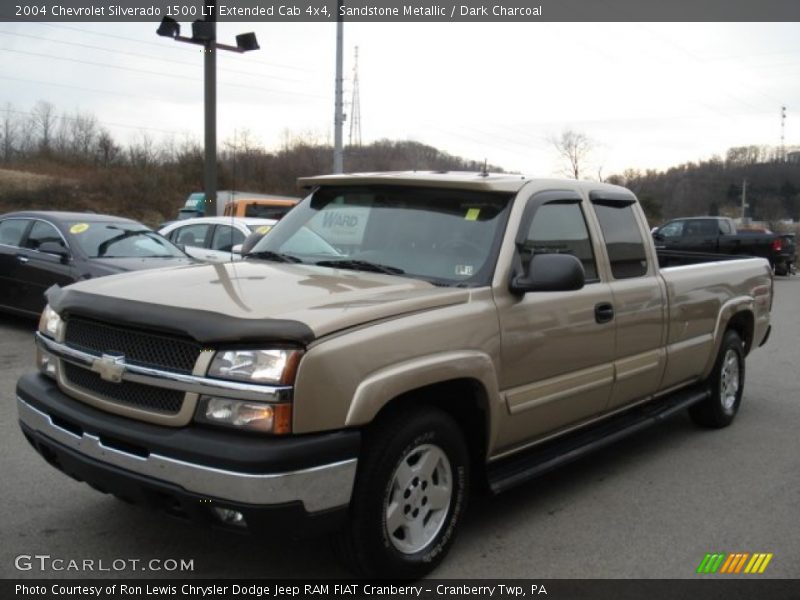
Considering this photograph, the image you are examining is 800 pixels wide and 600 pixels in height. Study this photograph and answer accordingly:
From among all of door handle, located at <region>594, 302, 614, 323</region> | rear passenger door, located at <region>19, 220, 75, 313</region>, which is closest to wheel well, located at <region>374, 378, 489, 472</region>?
door handle, located at <region>594, 302, 614, 323</region>

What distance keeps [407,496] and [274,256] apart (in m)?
1.77

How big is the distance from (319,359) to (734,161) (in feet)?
178

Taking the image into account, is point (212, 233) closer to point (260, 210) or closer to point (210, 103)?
point (210, 103)

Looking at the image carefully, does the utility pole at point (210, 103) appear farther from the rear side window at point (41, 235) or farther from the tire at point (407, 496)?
the tire at point (407, 496)

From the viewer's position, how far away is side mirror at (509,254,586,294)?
153 inches

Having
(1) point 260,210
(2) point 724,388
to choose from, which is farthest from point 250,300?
(1) point 260,210

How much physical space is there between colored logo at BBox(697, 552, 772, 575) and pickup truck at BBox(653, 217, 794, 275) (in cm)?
2174

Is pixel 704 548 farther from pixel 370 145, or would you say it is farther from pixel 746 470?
pixel 370 145

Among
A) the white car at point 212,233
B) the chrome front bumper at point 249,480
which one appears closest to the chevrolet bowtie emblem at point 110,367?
the chrome front bumper at point 249,480

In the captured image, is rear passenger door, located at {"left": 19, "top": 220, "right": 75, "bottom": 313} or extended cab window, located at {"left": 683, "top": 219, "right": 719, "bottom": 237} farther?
extended cab window, located at {"left": 683, "top": 219, "right": 719, "bottom": 237}

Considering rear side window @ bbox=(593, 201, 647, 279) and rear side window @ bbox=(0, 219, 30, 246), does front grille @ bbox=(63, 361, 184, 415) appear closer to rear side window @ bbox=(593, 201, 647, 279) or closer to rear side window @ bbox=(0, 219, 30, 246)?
rear side window @ bbox=(593, 201, 647, 279)

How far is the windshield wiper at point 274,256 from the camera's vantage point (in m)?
4.53

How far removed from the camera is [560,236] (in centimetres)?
465

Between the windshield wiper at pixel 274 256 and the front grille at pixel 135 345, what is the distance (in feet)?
4.23
